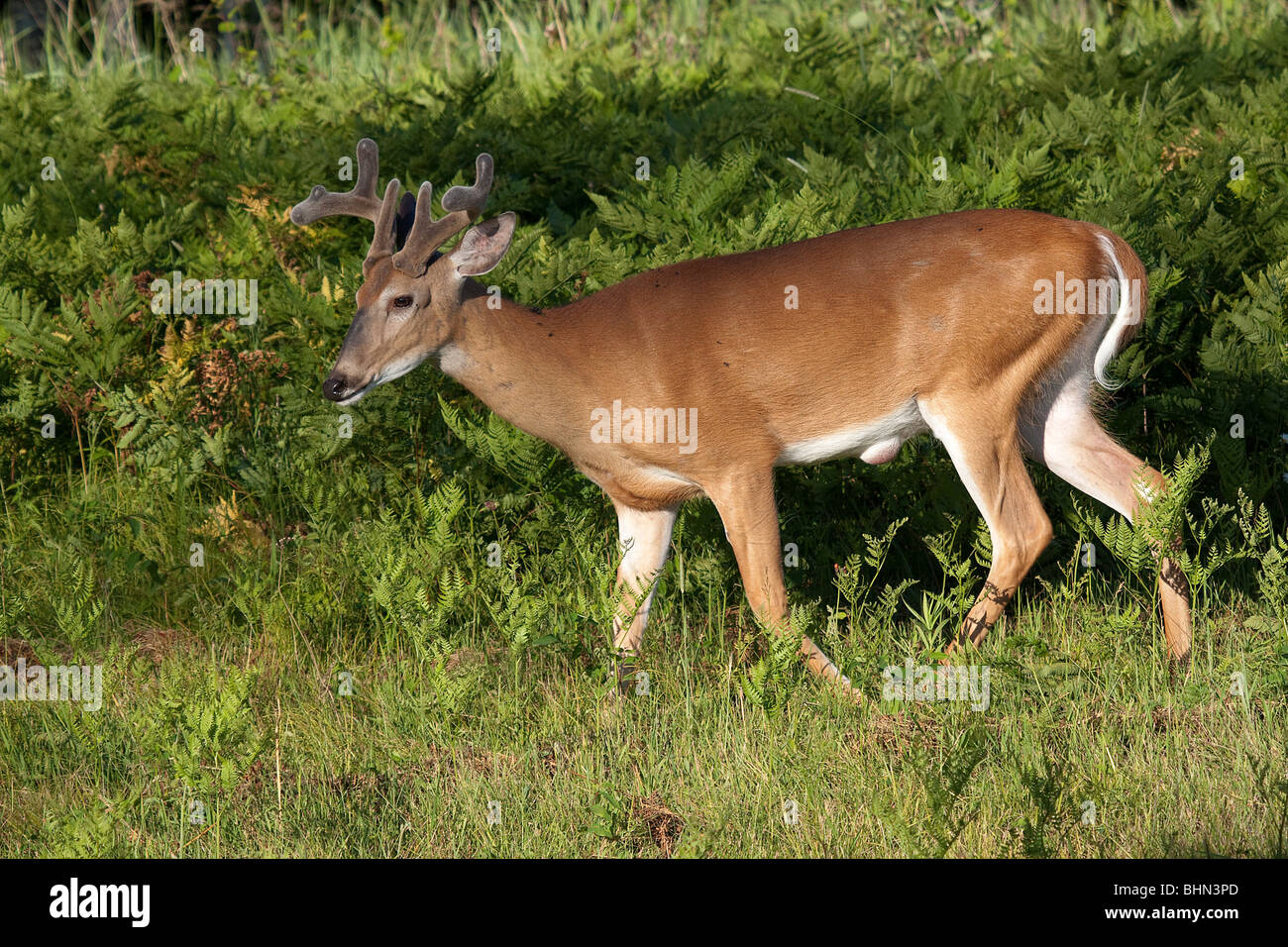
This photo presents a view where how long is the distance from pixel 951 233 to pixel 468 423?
1958 millimetres

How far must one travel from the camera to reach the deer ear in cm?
547

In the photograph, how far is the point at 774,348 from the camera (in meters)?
5.45

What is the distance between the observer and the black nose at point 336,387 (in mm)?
5223

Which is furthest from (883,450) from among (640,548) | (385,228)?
(385,228)

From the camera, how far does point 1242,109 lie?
761cm

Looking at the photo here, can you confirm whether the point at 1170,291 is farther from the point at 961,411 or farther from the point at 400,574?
the point at 400,574

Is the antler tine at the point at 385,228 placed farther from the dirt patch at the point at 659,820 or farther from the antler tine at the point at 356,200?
the dirt patch at the point at 659,820

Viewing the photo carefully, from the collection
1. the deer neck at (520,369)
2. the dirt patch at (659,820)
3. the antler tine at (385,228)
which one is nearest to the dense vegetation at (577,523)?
the dirt patch at (659,820)

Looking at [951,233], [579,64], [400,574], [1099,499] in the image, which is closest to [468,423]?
[400,574]

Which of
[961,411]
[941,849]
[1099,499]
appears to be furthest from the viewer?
[1099,499]

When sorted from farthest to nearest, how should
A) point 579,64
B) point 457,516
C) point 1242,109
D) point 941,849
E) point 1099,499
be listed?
point 579,64 < point 1242,109 < point 457,516 < point 1099,499 < point 941,849

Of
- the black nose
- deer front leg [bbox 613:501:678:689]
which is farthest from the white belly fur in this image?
the black nose

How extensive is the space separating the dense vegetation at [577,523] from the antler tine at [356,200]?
849 mm

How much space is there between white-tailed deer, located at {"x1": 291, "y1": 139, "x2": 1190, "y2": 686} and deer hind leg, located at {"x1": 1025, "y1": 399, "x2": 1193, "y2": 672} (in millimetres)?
155
